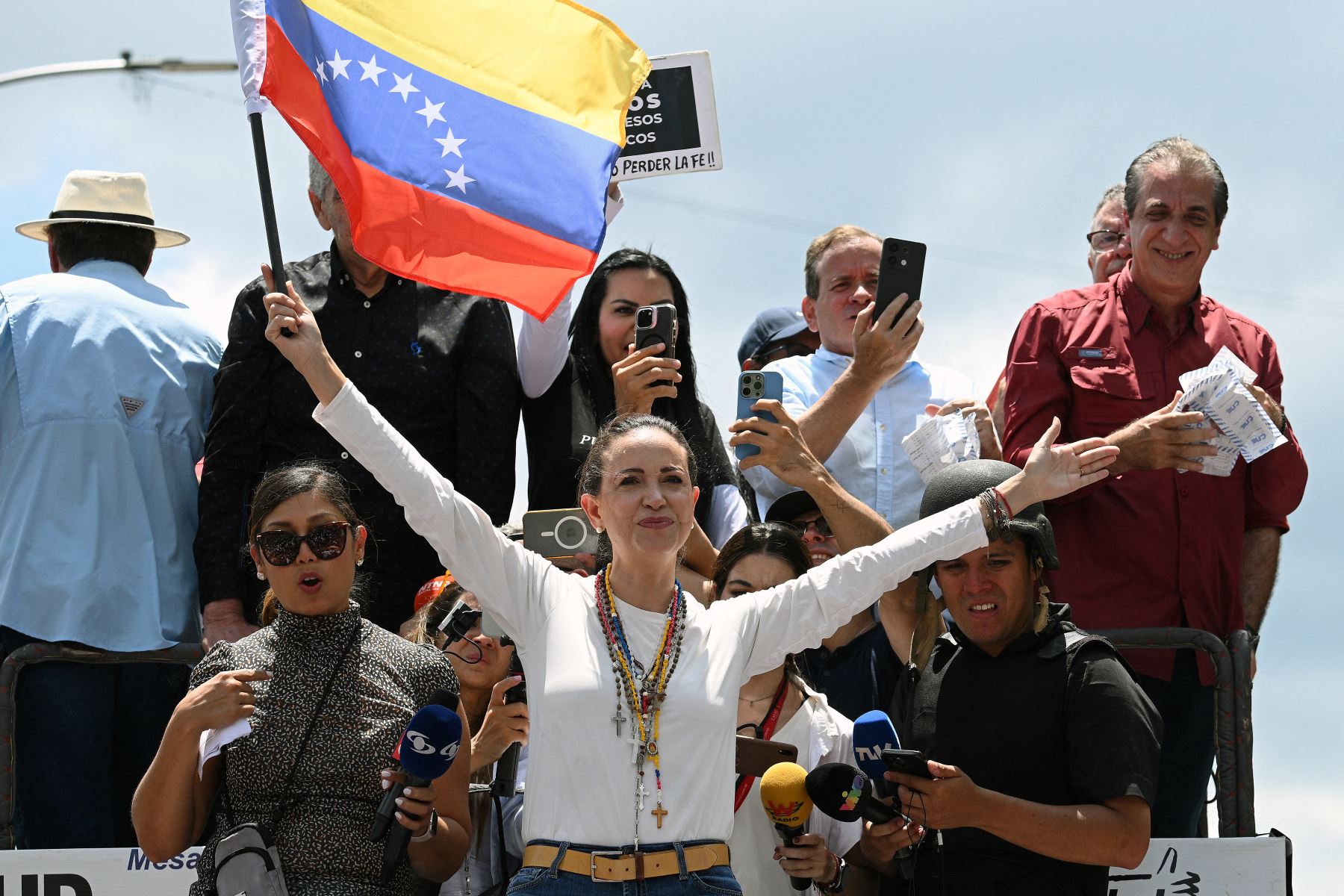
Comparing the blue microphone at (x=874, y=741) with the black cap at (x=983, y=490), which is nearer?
the blue microphone at (x=874, y=741)

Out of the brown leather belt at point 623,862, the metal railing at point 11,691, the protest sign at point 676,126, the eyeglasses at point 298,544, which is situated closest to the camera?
the brown leather belt at point 623,862

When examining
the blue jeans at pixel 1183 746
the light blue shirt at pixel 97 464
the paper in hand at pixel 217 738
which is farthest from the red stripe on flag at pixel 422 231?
the blue jeans at pixel 1183 746

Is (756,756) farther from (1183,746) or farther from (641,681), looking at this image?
(1183,746)

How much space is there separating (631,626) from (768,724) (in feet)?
2.83

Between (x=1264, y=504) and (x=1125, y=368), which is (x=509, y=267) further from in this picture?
(x=1264, y=504)

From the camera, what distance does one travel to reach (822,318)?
7445mm

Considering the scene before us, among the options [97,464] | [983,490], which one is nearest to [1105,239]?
[983,490]

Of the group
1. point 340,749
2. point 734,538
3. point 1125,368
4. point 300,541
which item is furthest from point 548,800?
point 1125,368

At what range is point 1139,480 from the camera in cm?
650

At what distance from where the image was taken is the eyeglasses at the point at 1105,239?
27.2 feet

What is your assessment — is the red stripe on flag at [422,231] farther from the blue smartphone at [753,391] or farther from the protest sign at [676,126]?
the protest sign at [676,126]

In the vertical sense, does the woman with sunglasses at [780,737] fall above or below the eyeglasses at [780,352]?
below

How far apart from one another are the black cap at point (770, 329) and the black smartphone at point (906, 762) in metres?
3.79

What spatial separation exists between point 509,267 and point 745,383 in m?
0.97
